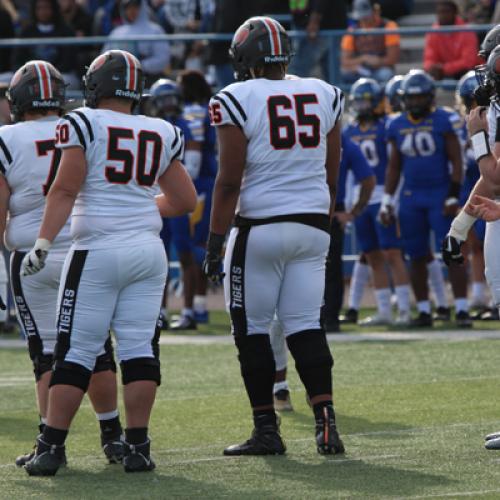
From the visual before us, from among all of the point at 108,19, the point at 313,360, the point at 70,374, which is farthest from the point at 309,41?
the point at 70,374

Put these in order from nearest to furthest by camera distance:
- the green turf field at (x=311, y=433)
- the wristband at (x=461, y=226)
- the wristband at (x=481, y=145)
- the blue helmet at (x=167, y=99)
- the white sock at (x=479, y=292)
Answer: the green turf field at (x=311, y=433), the wristband at (x=481, y=145), the wristband at (x=461, y=226), the blue helmet at (x=167, y=99), the white sock at (x=479, y=292)

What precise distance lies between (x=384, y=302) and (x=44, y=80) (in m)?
7.03

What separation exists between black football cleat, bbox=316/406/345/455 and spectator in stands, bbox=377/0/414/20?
45.2 feet

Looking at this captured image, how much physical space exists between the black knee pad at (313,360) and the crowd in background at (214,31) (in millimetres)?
9224

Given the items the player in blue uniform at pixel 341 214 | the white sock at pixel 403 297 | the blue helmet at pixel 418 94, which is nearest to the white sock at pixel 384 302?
the white sock at pixel 403 297

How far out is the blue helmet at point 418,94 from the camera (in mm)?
13242

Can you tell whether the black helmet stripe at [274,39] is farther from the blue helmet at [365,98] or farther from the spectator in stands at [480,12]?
the spectator in stands at [480,12]

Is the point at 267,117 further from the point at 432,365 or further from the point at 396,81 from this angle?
the point at 396,81

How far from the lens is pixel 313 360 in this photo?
→ 23.5ft

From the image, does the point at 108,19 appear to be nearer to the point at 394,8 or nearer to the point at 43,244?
the point at 394,8

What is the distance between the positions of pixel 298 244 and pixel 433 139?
6.38m

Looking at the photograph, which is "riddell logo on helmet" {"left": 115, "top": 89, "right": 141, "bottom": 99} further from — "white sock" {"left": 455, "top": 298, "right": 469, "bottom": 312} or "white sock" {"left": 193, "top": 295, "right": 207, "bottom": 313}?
"white sock" {"left": 193, "top": 295, "right": 207, "bottom": 313}

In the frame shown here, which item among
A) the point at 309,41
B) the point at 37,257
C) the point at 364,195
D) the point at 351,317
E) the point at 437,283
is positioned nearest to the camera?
the point at 37,257

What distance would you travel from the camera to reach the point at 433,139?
43.5 feet
